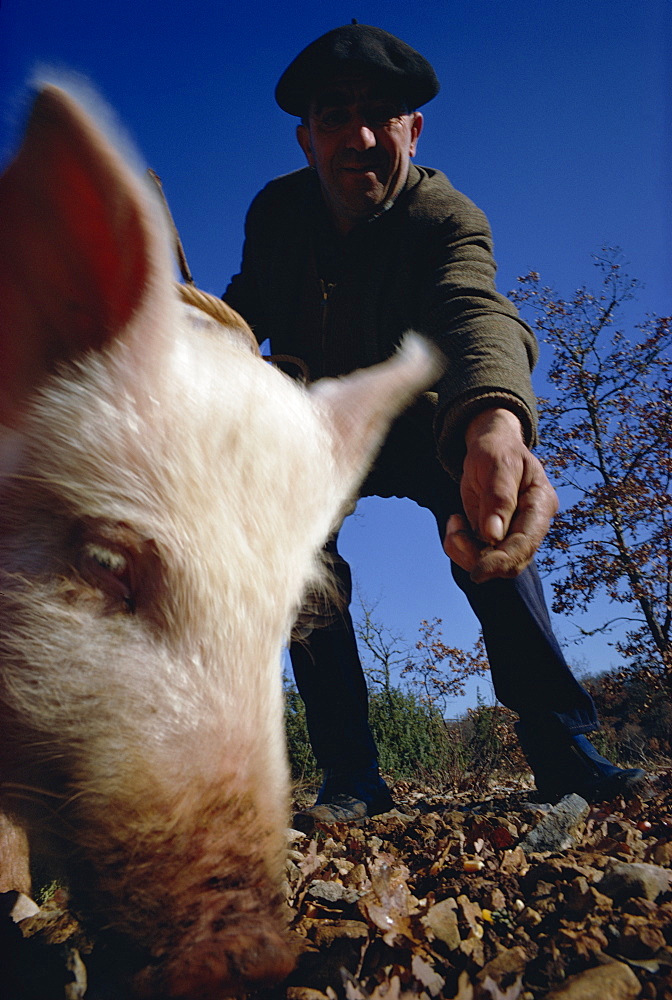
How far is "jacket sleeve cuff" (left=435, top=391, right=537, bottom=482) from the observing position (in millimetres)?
2076

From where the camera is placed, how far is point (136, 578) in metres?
1.36

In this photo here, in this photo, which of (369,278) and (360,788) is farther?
(369,278)

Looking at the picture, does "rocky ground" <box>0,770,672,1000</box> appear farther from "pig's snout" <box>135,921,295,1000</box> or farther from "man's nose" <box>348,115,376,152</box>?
"man's nose" <box>348,115,376,152</box>

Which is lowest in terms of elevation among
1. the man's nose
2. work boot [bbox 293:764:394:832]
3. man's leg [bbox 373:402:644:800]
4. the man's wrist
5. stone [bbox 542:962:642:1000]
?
stone [bbox 542:962:642:1000]

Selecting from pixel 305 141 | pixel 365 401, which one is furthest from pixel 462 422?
pixel 305 141

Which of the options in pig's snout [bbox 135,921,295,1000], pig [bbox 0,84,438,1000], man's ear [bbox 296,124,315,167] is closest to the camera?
pig's snout [bbox 135,921,295,1000]

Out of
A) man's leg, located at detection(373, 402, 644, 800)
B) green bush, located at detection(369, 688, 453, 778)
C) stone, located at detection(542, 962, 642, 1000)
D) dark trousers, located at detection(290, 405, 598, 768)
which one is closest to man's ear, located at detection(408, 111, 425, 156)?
dark trousers, located at detection(290, 405, 598, 768)

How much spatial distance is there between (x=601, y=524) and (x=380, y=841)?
505 cm

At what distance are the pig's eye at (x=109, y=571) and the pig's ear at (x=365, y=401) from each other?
824 millimetres

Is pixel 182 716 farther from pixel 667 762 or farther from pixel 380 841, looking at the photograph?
pixel 667 762

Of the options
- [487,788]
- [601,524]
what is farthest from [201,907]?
[601,524]

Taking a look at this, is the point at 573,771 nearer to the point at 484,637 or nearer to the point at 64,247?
the point at 484,637

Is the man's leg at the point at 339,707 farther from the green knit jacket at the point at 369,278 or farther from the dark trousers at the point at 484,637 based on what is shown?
the green knit jacket at the point at 369,278

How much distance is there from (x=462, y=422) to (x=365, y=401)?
33 centimetres
